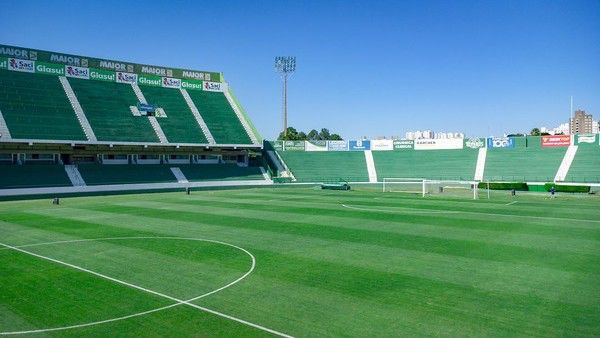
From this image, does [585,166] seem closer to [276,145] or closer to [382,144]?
[382,144]

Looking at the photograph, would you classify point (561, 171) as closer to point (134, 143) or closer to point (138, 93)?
point (134, 143)

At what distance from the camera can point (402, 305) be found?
1034 centimetres

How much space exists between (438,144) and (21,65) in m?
55.8

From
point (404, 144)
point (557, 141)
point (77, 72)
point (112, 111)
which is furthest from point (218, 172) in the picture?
point (557, 141)

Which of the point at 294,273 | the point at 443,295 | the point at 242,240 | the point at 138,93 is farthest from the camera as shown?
the point at 138,93

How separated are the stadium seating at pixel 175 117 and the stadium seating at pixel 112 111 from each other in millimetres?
2139

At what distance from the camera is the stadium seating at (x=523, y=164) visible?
51594 millimetres

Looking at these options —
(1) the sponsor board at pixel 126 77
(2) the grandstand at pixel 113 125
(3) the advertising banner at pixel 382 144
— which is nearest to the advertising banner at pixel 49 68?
(2) the grandstand at pixel 113 125

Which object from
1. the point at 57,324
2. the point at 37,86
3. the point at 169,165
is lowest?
the point at 57,324


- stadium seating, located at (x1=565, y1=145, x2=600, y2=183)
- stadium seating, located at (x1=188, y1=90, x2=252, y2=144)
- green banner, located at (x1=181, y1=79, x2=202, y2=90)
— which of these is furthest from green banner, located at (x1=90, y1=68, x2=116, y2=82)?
stadium seating, located at (x1=565, y1=145, x2=600, y2=183)

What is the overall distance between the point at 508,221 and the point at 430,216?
A: 4161 millimetres

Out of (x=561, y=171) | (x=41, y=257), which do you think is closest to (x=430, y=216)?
(x=41, y=257)

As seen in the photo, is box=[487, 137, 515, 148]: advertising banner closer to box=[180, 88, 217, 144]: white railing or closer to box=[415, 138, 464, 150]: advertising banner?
box=[415, 138, 464, 150]: advertising banner

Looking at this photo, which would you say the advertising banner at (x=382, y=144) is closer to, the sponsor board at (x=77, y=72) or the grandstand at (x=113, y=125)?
the grandstand at (x=113, y=125)
